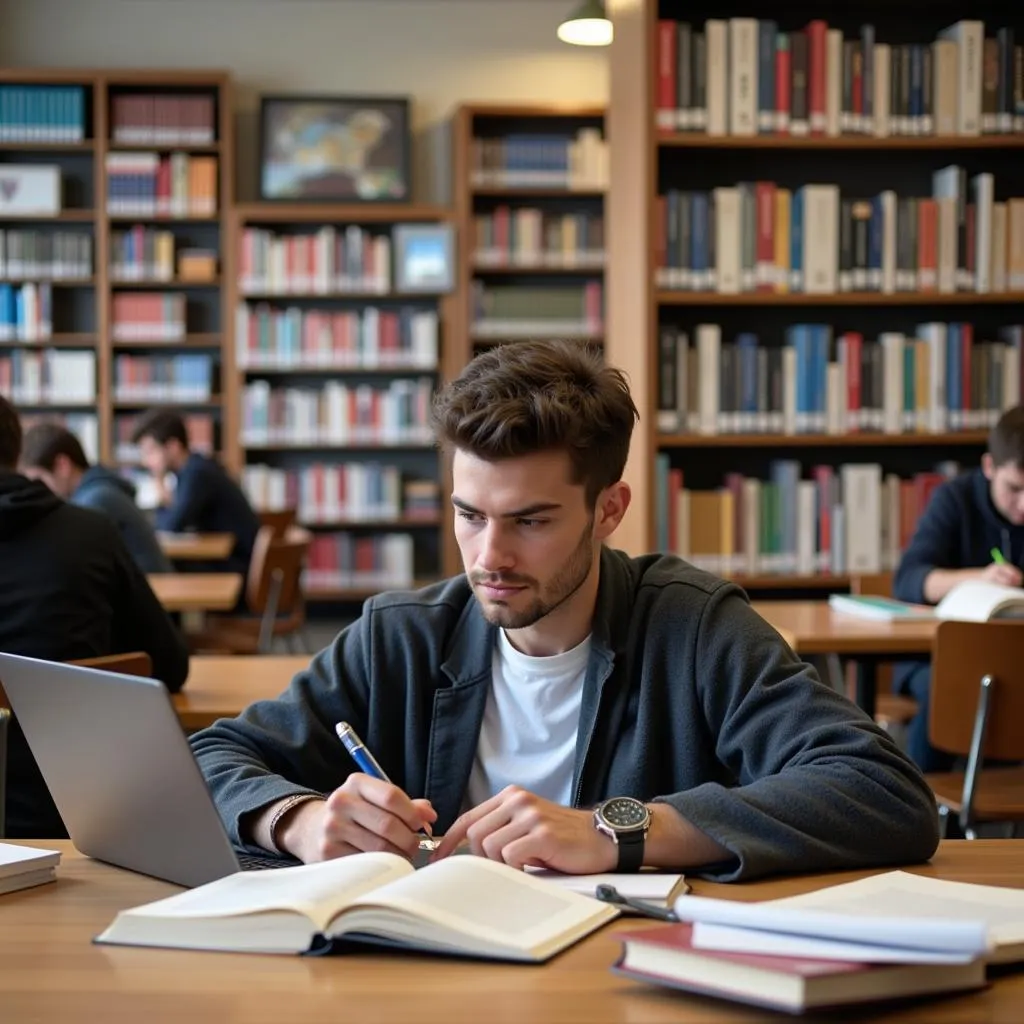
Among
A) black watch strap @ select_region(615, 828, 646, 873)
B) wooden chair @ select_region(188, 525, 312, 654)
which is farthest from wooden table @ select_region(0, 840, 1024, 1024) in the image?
wooden chair @ select_region(188, 525, 312, 654)

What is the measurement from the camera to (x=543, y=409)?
1608 mm

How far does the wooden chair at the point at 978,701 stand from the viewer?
2.87 m

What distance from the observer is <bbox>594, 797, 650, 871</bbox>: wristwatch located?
1.36m

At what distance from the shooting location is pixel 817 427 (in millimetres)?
4512

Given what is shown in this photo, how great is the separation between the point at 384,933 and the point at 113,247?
7.13 m

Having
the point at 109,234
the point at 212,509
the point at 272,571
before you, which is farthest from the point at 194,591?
the point at 109,234

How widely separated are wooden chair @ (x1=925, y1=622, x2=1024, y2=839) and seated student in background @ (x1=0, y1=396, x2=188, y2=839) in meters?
1.42

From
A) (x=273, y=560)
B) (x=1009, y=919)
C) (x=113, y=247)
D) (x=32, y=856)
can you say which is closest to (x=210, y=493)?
(x=273, y=560)

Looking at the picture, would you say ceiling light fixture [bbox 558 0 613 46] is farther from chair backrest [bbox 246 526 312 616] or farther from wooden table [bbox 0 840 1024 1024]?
wooden table [bbox 0 840 1024 1024]

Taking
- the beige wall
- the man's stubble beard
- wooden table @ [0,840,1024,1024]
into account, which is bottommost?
wooden table @ [0,840,1024,1024]

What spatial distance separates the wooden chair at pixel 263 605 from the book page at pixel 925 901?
4.36 m

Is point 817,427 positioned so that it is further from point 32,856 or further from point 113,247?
point 113,247

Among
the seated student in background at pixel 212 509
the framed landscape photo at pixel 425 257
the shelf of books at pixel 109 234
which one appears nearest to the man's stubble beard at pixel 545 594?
the seated student in background at pixel 212 509

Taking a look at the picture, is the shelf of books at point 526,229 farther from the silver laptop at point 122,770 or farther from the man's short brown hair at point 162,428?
the silver laptop at point 122,770
